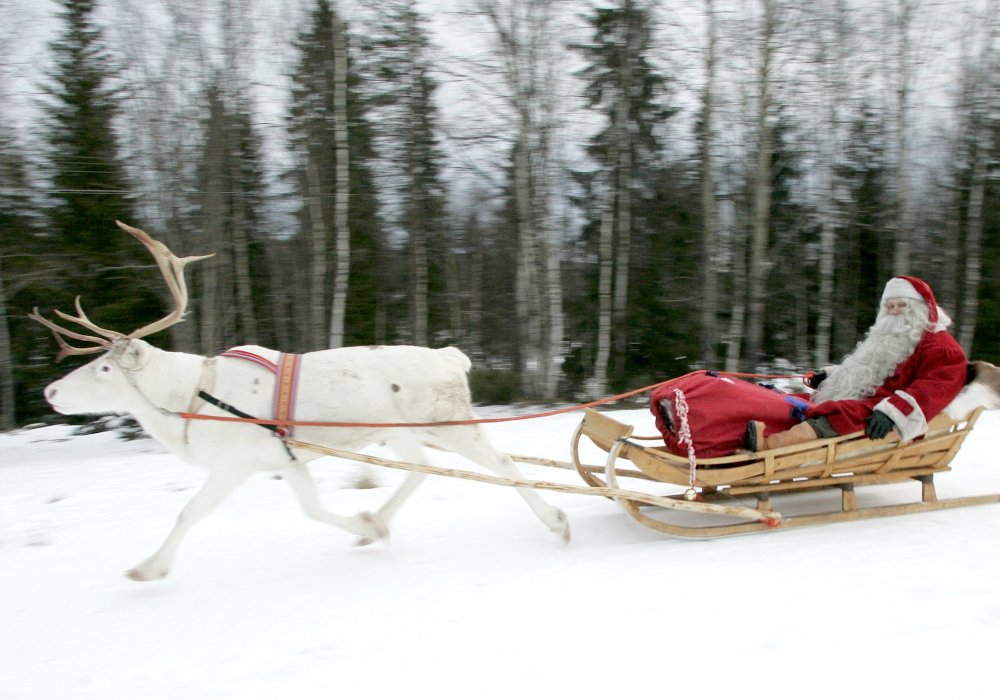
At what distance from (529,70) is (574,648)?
11.1 meters

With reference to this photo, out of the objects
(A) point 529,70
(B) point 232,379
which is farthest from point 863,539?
(A) point 529,70

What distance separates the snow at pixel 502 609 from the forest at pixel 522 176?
7.63 metres

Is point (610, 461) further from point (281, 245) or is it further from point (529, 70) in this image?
point (281, 245)

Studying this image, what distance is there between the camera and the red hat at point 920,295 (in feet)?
14.3

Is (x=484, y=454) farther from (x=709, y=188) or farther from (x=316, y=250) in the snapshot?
(x=709, y=188)

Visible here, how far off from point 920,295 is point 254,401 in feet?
13.5

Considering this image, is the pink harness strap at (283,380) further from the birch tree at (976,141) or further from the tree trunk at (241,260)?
the birch tree at (976,141)

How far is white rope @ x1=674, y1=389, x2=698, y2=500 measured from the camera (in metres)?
4.03

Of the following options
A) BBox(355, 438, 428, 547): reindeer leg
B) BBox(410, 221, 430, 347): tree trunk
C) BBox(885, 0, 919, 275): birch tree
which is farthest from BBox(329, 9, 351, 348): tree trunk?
BBox(885, 0, 919, 275): birch tree

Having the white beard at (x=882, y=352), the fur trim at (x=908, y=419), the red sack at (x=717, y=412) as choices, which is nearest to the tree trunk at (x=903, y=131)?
the white beard at (x=882, y=352)

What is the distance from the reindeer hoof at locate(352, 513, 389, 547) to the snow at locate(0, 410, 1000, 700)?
122mm

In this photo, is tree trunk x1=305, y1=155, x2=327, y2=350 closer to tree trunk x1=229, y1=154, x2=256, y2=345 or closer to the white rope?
tree trunk x1=229, y1=154, x2=256, y2=345

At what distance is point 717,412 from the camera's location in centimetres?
414

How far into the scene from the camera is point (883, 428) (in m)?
4.07
